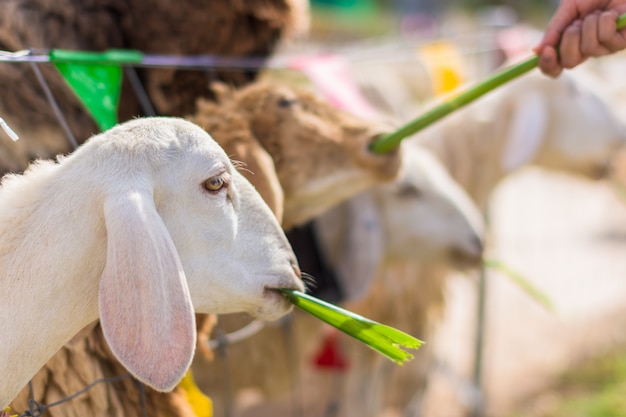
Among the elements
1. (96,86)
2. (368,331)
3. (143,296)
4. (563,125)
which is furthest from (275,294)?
(563,125)

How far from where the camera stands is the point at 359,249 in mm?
2359

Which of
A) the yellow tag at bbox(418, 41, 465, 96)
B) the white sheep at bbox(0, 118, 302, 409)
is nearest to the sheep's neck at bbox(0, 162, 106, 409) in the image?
the white sheep at bbox(0, 118, 302, 409)

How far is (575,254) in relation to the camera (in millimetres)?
5793

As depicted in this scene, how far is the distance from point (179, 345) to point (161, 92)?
137 centimetres

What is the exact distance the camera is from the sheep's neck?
1100 mm

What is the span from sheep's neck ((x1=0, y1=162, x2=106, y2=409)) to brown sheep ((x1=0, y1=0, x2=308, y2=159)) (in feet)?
2.67

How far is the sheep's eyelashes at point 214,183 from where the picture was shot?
3.89ft

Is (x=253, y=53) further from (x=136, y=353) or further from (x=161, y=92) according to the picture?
(x=136, y=353)

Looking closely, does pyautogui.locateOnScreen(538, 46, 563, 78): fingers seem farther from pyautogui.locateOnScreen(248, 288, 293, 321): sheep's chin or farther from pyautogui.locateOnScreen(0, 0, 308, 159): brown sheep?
pyautogui.locateOnScreen(0, 0, 308, 159): brown sheep

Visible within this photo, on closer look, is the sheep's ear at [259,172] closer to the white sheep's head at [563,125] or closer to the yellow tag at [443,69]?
the white sheep's head at [563,125]

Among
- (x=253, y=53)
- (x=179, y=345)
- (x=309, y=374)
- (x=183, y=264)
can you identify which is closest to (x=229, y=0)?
(x=253, y=53)

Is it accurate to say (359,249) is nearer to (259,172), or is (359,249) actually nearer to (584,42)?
(259,172)

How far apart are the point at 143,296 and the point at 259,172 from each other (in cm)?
62

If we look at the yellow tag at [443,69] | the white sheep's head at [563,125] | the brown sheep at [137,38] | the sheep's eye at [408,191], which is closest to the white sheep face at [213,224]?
the brown sheep at [137,38]
